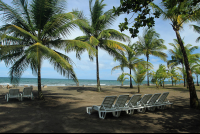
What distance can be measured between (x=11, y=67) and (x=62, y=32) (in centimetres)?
379

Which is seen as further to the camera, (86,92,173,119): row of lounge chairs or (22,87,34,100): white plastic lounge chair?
(22,87,34,100): white plastic lounge chair

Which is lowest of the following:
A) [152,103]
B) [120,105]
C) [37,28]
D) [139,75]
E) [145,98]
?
[152,103]

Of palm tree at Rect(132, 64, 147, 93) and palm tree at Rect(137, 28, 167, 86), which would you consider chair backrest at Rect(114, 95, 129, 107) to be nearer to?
palm tree at Rect(132, 64, 147, 93)

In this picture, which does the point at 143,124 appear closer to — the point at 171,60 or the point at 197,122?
the point at 197,122

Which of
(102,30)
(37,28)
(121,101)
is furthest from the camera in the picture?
(102,30)

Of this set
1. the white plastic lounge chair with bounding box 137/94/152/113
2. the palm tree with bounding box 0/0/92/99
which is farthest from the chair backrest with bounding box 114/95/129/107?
the palm tree with bounding box 0/0/92/99

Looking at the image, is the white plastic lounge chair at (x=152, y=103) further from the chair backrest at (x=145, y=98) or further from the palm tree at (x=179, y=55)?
the palm tree at (x=179, y=55)

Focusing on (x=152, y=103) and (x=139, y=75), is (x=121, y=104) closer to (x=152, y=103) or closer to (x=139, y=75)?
(x=152, y=103)

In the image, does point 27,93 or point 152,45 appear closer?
point 27,93

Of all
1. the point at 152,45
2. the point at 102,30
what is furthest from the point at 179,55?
the point at 102,30

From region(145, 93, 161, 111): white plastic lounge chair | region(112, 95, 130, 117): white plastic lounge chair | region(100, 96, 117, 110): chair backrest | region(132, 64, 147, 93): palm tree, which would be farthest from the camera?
region(132, 64, 147, 93): palm tree

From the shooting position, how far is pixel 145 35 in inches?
889

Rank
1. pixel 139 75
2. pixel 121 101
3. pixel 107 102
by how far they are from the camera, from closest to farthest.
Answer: pixel 107 102
pixel 121 101
pixel 139 75

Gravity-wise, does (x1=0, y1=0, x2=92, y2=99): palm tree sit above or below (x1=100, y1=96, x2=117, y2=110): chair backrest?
above
